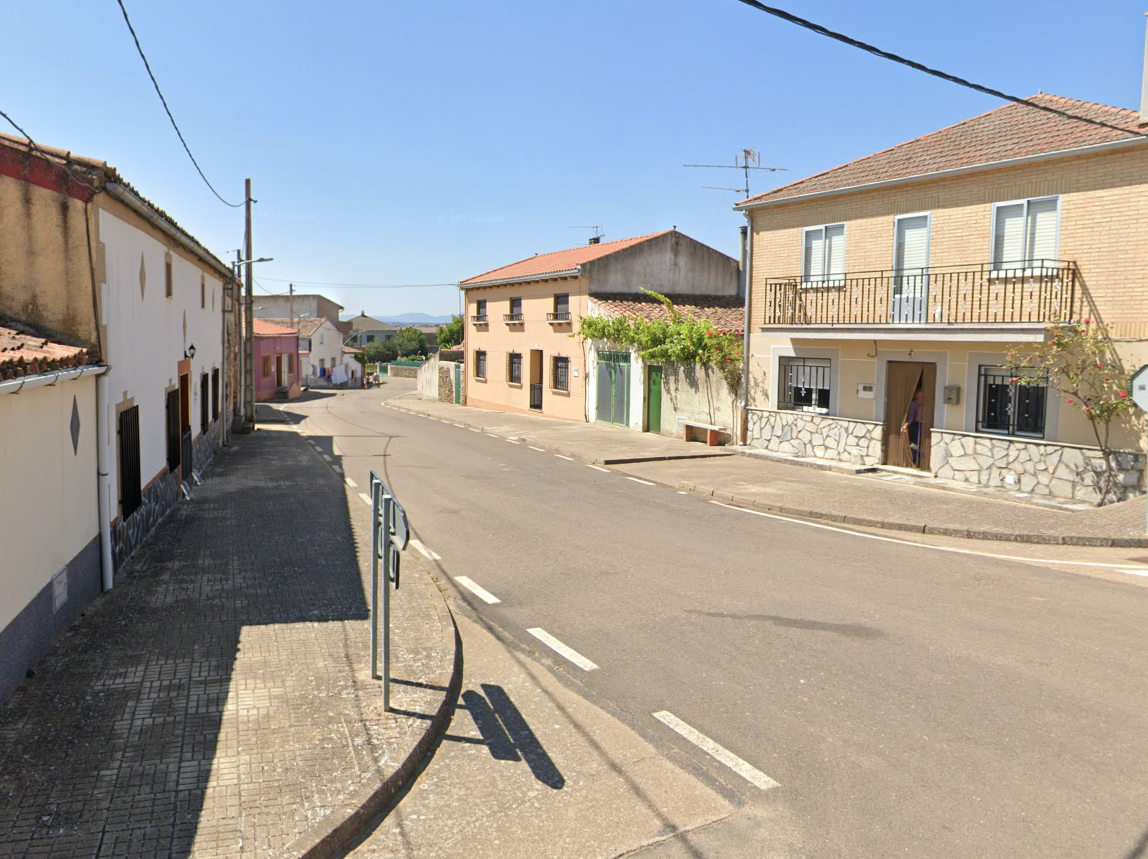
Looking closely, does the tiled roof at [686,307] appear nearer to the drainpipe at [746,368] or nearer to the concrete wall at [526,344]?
the concrete wall at [526,344]

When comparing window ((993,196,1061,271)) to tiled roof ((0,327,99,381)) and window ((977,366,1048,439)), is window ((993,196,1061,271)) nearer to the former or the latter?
window ((977,366,1048,439))

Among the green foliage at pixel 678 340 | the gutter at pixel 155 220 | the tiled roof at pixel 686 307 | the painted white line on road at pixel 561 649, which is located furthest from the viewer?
the tiled roof at pixel 686 307

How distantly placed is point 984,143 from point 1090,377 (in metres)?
4.95

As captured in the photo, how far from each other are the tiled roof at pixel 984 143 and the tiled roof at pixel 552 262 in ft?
37.9

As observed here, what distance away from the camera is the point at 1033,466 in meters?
13.7

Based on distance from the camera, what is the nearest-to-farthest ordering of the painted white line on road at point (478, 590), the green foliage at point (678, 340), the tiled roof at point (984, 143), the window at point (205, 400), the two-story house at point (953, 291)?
1. the painted white line on road at point (478, 590)
2. the two-story house at point (953, 291)
3. the tiled roof at point (984, 143)
4. the window at point (205, 400)
5. the green foliage at point (678, 340)

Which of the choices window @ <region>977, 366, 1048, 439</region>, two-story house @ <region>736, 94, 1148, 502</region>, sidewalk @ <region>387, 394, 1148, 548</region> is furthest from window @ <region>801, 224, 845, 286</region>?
sidewalk @ <region>387, 394, 1148, 548</region>

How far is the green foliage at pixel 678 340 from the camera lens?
67.9 ft

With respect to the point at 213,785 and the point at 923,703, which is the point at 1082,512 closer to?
the point at 923,703

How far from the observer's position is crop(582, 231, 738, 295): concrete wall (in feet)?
96.2

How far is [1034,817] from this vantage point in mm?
4398

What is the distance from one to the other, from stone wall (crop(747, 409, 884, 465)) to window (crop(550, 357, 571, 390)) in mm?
10923

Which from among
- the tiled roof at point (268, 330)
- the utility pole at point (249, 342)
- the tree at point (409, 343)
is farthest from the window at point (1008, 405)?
the tree at point (409, 343)

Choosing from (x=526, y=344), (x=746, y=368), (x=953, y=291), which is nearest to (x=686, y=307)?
(x=526, y=344)
